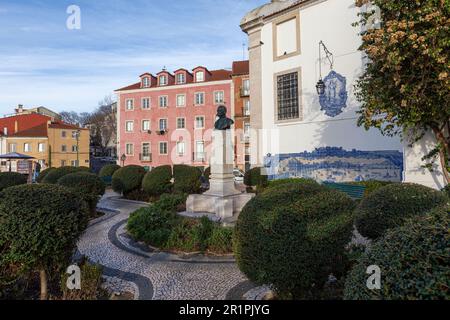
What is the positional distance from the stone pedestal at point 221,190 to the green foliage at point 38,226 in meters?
5.10

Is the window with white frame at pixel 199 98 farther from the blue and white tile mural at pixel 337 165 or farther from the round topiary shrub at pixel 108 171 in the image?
the blue and white tile mural at pixel 337 165

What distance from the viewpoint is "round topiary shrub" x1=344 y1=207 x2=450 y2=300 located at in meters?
1.59

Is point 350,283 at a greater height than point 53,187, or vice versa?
point 53,187

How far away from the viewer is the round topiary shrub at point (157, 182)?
13.8m

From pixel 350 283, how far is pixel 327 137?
47.2 feet

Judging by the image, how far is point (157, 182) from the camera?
13.7 m

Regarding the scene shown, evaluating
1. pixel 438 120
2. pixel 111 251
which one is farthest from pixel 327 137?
pixel 111 251

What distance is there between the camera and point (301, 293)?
135 inches

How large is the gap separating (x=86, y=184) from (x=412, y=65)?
10.9 m

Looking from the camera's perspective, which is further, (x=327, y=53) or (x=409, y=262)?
(x=327, y=53)

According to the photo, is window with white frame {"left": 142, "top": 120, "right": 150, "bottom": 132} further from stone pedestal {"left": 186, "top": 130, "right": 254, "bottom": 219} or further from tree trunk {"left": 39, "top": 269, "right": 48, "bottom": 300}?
tree trunk {"left": 39, "top": 269, "right": 48, "bottom": 300}

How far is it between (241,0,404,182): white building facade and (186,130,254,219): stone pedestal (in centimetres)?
800

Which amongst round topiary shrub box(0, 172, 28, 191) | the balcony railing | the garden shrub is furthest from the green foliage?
the balcony railing

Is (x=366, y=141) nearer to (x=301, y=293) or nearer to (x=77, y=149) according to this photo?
(x=301, y=293)
